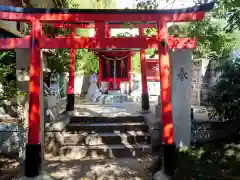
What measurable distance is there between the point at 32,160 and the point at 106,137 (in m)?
2.96

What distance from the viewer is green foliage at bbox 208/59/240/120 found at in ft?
23.0

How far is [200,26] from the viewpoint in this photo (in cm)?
727

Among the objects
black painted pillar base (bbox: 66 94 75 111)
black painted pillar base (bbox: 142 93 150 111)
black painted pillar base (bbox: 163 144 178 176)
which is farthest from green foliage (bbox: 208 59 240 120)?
black painted pillar base (bbox: 66 94 75 111)

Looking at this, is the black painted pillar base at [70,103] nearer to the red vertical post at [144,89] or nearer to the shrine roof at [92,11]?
the red vertical post at [144,89]

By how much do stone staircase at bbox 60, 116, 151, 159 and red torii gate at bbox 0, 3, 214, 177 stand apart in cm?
225

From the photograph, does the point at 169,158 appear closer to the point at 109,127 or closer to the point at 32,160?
the point at 32,160

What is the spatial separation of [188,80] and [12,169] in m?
4.69

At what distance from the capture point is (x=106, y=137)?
870 cm

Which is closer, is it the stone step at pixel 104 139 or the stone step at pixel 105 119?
the stone step at pixel 104 139

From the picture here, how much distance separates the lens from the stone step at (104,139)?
8688 mm

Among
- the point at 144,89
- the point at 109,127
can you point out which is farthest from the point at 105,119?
the point at 144,89

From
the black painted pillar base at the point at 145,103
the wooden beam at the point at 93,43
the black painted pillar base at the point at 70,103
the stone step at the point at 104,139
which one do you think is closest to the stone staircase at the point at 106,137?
the stone step at the point at 104,139

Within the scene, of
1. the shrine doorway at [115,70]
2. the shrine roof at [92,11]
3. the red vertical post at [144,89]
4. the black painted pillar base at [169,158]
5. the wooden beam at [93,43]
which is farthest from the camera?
the shrine doorway at [115,70]

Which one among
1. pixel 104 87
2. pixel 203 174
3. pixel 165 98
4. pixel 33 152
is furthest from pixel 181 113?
pixel 104 87
